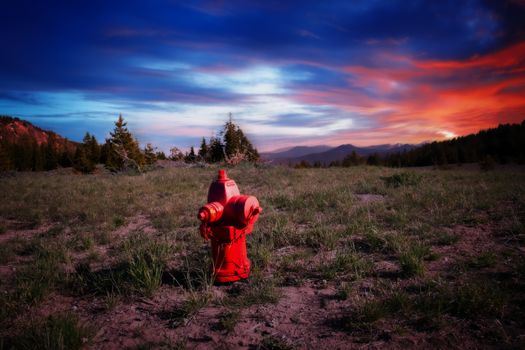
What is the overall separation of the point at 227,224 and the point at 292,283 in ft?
3.44

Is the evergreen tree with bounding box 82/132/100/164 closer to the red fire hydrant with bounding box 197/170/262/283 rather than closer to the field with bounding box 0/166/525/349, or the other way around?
the field with bounding box 0/166/525/349

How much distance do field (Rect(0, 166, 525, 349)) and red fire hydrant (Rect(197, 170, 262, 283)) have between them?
0.21m

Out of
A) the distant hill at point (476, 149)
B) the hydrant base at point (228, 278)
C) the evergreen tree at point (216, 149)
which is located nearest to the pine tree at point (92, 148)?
the evergreen tree at point (216, 149)

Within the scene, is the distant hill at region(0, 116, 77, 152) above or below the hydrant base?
above

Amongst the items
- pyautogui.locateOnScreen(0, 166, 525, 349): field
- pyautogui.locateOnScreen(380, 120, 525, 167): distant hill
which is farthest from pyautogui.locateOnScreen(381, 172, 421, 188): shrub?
pyautogui.locateOnScreen(380, 120, 525, 167): distant hill

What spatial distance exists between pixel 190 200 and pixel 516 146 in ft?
115

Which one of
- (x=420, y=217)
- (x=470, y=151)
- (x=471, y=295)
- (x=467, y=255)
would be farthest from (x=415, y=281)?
(x=470, y=151)

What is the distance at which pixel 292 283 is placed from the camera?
364 centimetres

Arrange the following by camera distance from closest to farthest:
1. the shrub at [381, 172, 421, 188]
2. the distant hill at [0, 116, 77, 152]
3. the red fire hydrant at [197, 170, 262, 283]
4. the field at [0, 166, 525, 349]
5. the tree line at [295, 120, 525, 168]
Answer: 1. the field at [0, 166, 525, 349]
2. the red fire hydrant at [197, 170, 262, 283]
3. the shrub at [381, 172, 421, 188]
4. the tree line at [295, 120, 525, 168]
5. the distant hill at [0, 116, 77, 152]

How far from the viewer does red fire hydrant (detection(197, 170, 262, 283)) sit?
3242 mm

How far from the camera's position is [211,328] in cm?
280

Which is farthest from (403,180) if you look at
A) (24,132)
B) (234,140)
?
(24,132)

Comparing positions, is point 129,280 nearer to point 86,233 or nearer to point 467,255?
point 86,233

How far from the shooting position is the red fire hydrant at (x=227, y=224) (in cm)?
324
